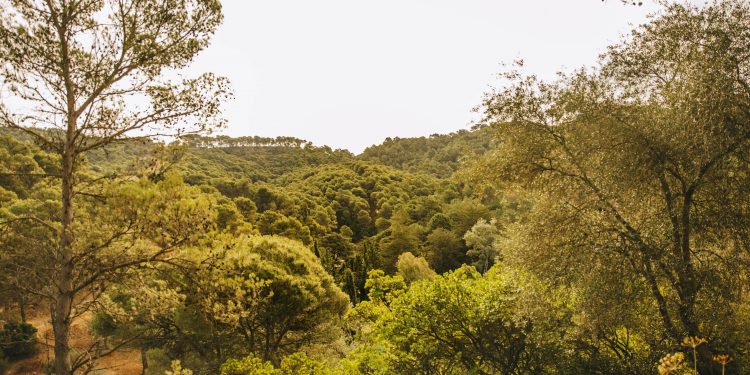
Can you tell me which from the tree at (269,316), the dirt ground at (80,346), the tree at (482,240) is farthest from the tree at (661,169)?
the tree at (482,240)

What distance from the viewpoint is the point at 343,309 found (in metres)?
18.3

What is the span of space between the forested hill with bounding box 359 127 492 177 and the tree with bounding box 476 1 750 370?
233 feet

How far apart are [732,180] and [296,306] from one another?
12046 mm

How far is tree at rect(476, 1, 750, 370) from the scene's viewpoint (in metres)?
7.66

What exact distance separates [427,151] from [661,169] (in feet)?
316

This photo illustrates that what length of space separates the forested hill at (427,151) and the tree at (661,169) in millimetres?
71112

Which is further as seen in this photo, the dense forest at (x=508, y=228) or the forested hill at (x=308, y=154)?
the forested hill at (x=308, y=154)

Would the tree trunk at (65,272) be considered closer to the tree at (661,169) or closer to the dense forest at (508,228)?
the dense forest at (508,228)

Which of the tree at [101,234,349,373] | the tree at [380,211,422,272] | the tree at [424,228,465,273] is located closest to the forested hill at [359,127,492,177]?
the tree at [424,228,465,273]

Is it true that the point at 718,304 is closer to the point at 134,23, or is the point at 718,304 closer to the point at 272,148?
the point at 134,23

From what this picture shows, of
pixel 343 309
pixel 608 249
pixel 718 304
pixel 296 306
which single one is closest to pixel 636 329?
pixel 718 304

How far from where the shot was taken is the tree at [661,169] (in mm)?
7664

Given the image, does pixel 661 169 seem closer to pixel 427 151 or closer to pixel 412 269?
pixel 412 269

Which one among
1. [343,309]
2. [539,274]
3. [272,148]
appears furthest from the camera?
[272,148]
